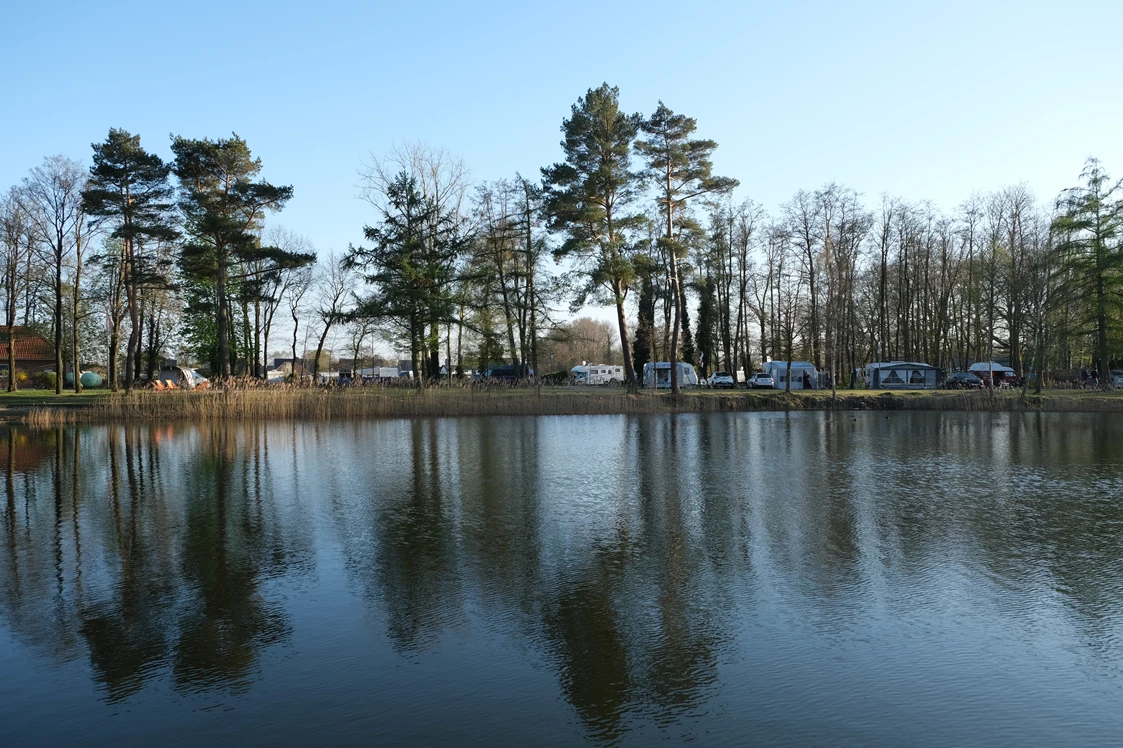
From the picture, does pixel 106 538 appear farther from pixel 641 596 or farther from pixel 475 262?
pixel 475 262

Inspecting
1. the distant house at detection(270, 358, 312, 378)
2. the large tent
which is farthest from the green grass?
the large tent

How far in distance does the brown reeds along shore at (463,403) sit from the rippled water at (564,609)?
16.0 meters

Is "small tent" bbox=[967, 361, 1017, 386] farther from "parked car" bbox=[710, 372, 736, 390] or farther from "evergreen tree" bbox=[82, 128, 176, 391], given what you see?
"evergreen tree" bbox=[82, 128, 176, 391]

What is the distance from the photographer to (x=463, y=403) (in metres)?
33.7

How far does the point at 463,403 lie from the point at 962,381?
106 ft

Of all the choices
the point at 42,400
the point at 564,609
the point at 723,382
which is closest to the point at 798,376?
the point at 723,382

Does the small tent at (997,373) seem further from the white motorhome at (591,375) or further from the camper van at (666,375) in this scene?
the white motorhome at (591,375)

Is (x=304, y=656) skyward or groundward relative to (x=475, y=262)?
groundward

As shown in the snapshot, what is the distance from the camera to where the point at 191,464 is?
1769 centimetres

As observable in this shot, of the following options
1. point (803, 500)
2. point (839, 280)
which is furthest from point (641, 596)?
point (839, 280)

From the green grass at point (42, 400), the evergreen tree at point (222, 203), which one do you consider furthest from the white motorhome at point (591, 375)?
the green grass at point (42, 400)

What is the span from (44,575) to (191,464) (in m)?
9.58

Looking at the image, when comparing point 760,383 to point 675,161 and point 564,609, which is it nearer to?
point 675,161

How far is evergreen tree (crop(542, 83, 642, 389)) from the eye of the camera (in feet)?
119
